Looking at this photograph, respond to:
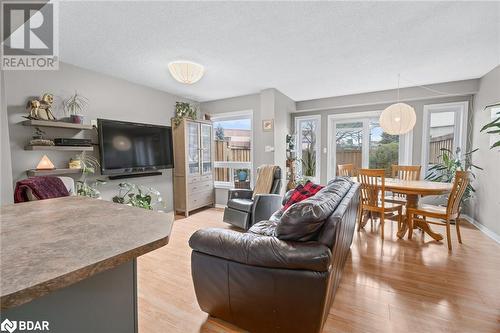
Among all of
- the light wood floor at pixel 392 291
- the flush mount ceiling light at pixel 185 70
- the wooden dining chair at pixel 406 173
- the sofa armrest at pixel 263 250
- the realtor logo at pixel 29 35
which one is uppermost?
the realtor logo at pixel 29 35

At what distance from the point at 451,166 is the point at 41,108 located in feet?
19.3

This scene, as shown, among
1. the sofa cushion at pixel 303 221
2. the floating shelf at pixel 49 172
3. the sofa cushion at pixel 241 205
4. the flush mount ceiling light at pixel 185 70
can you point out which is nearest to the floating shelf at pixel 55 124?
the floating shelf at pixel 49 172

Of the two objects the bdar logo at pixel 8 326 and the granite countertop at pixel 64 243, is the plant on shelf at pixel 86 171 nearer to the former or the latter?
the granite countertop at pixel 64 243

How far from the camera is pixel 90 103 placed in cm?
319

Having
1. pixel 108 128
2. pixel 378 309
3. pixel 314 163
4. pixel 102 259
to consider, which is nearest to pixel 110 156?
pixel 108 128

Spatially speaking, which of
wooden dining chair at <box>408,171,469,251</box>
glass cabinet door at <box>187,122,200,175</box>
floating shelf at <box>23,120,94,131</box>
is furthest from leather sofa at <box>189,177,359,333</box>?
glass cabinet door at <box>187,122,200,175</box>

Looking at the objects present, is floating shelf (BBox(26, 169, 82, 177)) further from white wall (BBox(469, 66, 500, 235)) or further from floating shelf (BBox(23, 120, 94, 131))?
white wall (BBox(469, 66, 500, 235))

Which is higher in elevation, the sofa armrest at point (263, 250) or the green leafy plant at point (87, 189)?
the green leafy plant at point (87, 189)

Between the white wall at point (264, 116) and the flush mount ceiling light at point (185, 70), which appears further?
the white wall at point (264, 116)

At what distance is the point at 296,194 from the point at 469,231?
2920 mm

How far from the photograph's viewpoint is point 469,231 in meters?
3.28

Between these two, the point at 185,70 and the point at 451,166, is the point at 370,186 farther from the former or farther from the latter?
the point at 185,70

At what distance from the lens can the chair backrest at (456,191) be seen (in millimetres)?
2569

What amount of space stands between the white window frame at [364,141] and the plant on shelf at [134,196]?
147 inches
